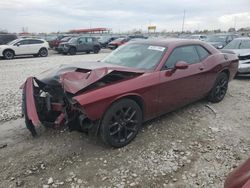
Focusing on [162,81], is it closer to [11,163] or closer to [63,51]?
[11,163]

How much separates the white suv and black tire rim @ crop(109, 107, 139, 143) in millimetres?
17652

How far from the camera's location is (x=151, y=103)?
14.7ft

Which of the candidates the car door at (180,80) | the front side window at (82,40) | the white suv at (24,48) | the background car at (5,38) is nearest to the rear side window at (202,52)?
the car door at (180,80)

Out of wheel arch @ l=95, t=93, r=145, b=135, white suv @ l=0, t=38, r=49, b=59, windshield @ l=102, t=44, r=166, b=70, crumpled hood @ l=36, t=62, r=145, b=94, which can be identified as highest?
windshield @ l=102, t=44, r=166, b=70

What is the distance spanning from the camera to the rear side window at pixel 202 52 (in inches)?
226

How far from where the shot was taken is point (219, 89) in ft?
21.1

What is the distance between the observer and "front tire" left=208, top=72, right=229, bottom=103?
246 inches

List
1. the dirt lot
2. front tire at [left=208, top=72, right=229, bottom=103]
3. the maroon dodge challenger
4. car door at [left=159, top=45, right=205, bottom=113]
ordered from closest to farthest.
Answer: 1. the dirt lot
2. the maroon dodge challenger
3. car door at [left=159, top=45, right=205, bottom=113]
4. front tire at [left=208, top=72, right=229, bottom=103]

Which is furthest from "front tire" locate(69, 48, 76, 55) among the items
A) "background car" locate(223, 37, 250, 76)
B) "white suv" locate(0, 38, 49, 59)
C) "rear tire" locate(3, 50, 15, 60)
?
"background car" locate(223, 37, 250, 76)

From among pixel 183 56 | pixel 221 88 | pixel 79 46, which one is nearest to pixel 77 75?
pixel 183 56

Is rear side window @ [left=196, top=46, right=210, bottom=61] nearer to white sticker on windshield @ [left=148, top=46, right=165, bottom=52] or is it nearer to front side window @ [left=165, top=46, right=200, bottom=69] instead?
front side window @ [left=165, top=46, right=200, bottom=69]

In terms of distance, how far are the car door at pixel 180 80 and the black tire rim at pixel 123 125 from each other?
0.68m

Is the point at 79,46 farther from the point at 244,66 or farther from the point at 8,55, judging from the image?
the point at 244,66

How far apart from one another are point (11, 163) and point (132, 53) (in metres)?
2.82
